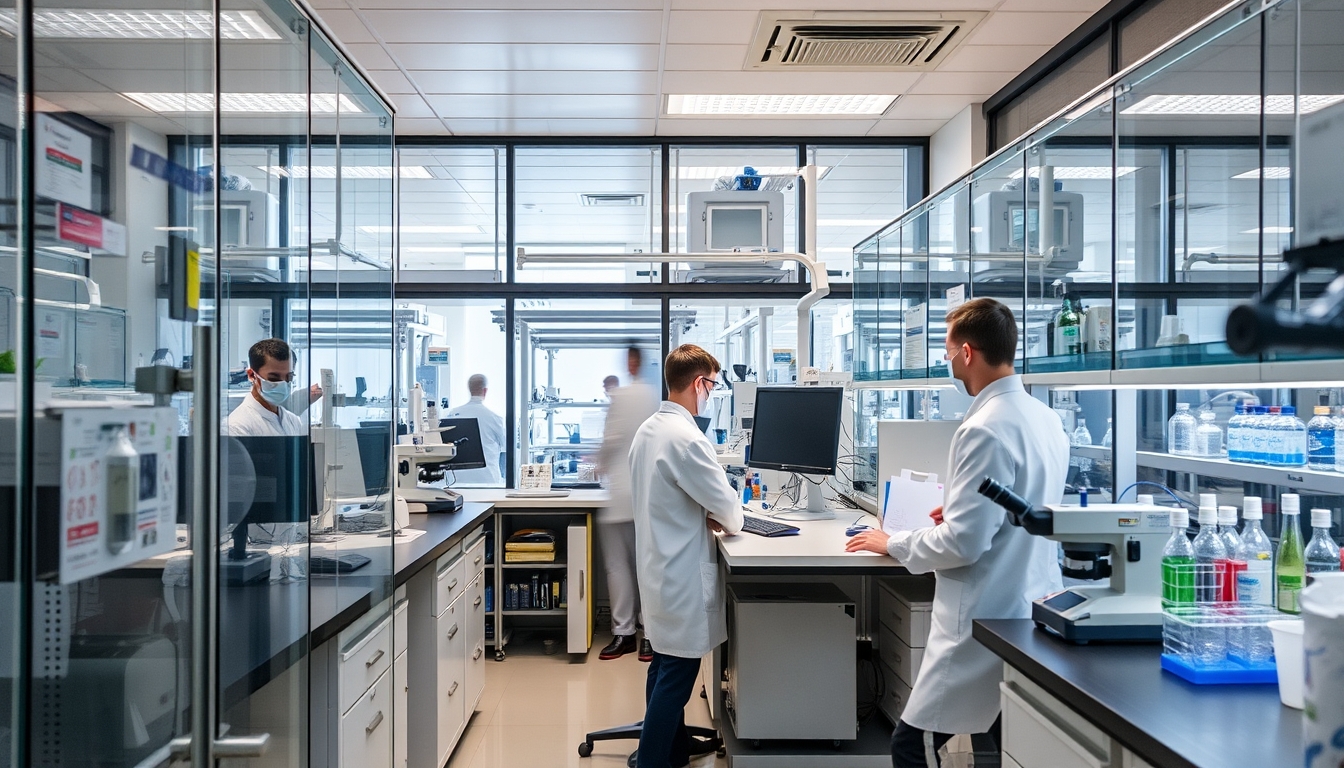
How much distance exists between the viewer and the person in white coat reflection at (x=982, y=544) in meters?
1.99

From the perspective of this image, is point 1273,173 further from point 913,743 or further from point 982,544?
point 913,743

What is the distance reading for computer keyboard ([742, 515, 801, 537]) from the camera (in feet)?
9.71

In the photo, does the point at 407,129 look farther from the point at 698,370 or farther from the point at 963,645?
the point at 963,645

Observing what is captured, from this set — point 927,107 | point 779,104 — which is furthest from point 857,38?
point 927,107

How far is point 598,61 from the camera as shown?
392 cm

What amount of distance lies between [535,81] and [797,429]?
231 centimetres

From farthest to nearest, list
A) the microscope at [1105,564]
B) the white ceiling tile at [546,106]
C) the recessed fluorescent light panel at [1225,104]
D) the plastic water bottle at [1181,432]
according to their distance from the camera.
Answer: the white ceiling tile at [546,106]
the plastic water bottle at [1181,432]
the microscope at [1105,564]
the recessed fluorescent light panel at [1225,104]

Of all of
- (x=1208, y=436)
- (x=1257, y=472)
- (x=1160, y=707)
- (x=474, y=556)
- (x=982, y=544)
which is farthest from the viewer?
(x=474, y=556)

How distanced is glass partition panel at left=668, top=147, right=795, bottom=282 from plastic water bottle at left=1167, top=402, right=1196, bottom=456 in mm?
1839

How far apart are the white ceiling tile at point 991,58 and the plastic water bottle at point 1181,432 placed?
1867mm

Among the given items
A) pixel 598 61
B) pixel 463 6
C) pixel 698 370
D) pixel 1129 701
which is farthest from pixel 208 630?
pixel 598 61

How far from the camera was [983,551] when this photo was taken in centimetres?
202

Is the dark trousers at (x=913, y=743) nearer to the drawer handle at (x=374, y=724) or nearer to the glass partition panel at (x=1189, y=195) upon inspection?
the glass partition panel at (x=1189, y=195)

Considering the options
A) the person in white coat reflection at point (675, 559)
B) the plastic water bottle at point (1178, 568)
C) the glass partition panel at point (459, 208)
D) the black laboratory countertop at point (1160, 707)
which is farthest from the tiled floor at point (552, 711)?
the glass partition panel at point (459, 208)
